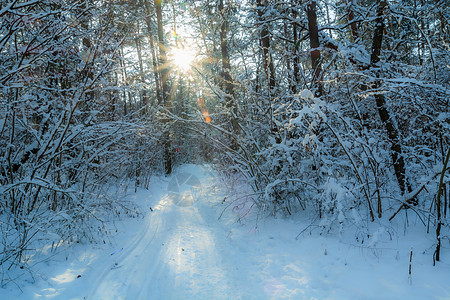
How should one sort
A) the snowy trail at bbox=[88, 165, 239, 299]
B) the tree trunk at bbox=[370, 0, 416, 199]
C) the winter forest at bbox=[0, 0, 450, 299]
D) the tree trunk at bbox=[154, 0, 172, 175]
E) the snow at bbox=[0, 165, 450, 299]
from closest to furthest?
the snow at bbox=[0, 165, 450, 299] → the snowy trail at bbox=[88, 165, 239, 299] → the winter forest at bbox=[0, 0, 450, 299] → the tree trunk at bbox=[370, 0, 416, 199] → the tree trunk at bbox=[154, 0, 172, 175]

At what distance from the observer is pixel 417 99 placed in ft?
13.4

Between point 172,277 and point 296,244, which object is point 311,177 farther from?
point 172,277

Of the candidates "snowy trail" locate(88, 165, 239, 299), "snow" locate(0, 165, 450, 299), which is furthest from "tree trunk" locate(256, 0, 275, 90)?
"snowy trail" locate(88, 165, 239, 299)

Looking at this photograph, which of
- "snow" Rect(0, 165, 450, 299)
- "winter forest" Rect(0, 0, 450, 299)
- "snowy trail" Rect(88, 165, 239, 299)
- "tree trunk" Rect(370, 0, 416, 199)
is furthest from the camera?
"tree trunk" Rect(370, 0, 416, 199)

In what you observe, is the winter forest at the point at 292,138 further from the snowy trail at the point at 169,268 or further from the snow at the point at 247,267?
the snowy trail at the point at 169,268

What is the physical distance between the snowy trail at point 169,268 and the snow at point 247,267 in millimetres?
14

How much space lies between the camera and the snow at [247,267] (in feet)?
10.8

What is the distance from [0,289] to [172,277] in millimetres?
2153

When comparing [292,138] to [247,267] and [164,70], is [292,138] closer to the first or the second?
[247,267]

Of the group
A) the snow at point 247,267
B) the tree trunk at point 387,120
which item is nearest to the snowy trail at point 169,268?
the snow at point 247,267

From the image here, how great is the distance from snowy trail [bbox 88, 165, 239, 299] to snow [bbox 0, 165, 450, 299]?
0.05 feet

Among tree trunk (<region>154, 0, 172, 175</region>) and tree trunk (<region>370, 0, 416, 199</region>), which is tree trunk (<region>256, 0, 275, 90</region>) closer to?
tree trunk (<region>370, 0, 416, 199</region>)

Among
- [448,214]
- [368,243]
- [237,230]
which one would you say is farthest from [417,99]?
[237,230]

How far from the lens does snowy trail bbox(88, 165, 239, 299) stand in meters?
3.59
